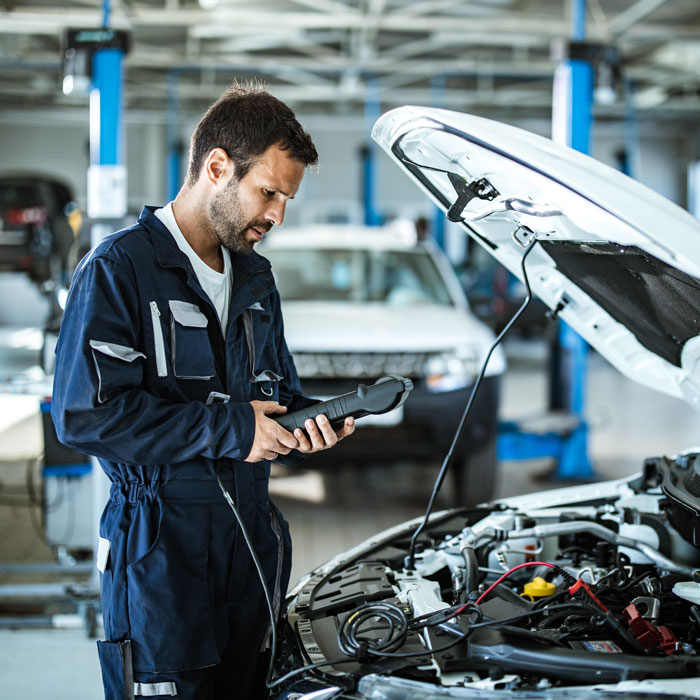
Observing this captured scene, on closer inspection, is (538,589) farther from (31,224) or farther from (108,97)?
(31,224)

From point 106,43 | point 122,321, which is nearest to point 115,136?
point 106,43

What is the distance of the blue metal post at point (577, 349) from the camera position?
218 inches

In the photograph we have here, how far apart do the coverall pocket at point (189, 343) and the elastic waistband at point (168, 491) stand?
0.73ft

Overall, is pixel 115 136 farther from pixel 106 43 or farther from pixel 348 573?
pixel 348 573

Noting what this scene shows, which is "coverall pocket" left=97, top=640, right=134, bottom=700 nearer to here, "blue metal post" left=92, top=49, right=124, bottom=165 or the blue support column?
the blue support column

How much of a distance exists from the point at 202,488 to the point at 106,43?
10.0 feet

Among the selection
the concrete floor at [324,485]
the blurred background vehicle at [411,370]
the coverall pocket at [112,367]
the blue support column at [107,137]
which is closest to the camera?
the coverall pocket at [112,367]

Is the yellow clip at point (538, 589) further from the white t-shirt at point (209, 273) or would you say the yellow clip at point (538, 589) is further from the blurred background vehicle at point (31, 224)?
the blurred background vehicle at point (31, 224)

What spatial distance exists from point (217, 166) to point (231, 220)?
11 centimetres

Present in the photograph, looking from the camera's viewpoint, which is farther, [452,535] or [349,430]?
[452,535]

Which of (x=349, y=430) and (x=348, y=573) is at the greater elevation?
(x=349, y=430)

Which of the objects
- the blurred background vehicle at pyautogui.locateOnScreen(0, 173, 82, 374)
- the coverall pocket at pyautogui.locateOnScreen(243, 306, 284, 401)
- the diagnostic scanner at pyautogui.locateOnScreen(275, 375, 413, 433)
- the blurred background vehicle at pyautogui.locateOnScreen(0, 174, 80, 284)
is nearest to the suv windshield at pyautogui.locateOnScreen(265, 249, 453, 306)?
the coverall pocket at pyautogui.locateOnScreen(243, 306, 284, 401)

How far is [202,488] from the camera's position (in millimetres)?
1735

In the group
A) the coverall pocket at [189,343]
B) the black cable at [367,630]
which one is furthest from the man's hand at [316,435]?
the black cable at [367,630]
